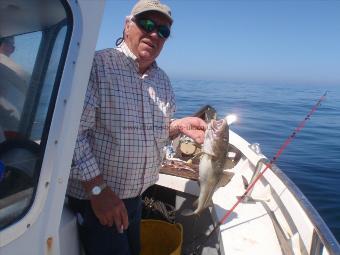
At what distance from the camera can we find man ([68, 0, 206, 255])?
1.93 m

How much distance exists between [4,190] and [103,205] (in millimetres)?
740

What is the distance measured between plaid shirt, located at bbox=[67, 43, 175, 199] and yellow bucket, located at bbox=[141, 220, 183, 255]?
43.4 inches

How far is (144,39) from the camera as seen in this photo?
2.18 metres

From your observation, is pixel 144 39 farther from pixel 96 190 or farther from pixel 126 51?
pixel 96 190

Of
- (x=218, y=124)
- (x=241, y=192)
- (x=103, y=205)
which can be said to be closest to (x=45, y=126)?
(x=103, y=205)

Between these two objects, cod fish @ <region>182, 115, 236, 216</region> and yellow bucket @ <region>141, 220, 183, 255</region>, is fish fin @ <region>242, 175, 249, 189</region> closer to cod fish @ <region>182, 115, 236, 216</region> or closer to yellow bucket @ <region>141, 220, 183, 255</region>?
cod fish @ <region>182, 115, 236, 216</region>

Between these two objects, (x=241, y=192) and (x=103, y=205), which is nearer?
(x=103, y=205)

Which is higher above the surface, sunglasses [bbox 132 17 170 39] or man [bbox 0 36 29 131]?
sunglasses [bbox 132 17 170 39]

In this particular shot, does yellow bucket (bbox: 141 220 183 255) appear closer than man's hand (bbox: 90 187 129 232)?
No

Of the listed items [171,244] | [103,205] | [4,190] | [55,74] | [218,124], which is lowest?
[171,244]

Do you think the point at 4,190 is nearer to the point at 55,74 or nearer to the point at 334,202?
the point at 55,74

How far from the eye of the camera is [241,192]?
13.2 feet

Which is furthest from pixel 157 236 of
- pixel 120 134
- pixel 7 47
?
pixel 7 47

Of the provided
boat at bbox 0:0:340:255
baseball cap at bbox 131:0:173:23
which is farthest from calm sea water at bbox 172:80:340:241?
boat at bbox 0:0:340:255
